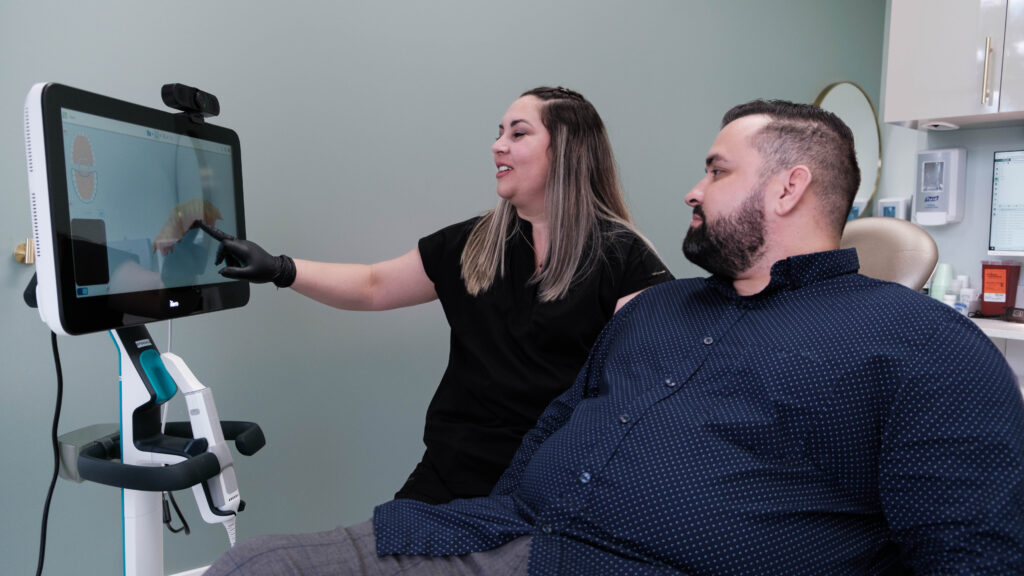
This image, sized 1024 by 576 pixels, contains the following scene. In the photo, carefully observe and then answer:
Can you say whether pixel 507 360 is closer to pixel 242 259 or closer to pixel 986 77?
pixel 242 259

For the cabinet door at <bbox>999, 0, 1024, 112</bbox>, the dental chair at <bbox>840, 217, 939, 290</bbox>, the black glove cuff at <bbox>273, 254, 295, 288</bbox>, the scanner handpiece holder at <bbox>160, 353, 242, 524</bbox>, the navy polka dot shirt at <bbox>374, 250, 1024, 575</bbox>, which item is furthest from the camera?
the cabinet door at <bbox>999, 0, 1024, 112</bbox>

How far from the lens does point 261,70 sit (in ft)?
6.51

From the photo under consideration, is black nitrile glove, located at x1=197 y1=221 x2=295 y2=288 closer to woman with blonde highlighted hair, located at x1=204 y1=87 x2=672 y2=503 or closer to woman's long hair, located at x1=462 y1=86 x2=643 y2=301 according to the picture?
woman with blonde highlighted hair, located at x1=204 y1=87 x2=672 y2=503

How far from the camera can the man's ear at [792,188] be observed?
1311mm

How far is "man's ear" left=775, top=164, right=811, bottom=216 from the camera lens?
4.30ft

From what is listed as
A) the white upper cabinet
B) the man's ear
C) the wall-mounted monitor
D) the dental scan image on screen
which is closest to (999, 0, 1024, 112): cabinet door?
the white upper cabinet

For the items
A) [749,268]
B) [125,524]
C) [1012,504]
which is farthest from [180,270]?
[1012,504]

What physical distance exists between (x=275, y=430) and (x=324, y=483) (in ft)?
0.75

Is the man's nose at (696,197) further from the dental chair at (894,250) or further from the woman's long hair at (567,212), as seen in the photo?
the dental chair at (894,250)

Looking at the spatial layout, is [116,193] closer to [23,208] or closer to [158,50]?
[23,208]

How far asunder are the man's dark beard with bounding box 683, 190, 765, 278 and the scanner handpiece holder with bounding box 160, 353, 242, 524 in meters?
0.89

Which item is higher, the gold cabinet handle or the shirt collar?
the gold cabinet handle

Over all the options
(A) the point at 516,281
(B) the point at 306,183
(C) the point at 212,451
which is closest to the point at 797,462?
(A) the point at 516,281

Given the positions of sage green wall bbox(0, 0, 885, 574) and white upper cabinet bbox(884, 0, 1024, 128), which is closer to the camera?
sage green wall bbox(0, 0, 885, 574)
